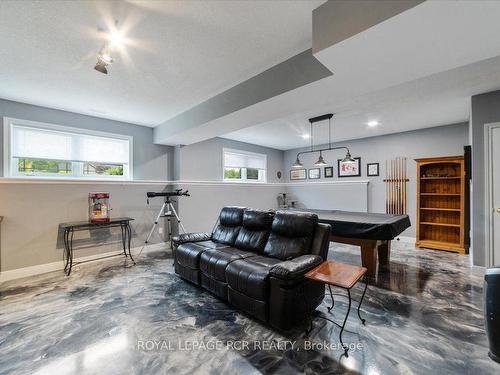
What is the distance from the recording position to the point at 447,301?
8.51 feet

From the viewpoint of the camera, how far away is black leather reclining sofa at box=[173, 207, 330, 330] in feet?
6.66

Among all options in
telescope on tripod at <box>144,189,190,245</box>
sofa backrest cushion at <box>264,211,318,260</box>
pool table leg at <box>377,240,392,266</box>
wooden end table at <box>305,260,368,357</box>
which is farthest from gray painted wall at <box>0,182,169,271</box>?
pool table leg at <box>377,240,392,266</box>

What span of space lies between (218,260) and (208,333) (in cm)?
73

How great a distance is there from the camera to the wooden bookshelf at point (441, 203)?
15.1ft

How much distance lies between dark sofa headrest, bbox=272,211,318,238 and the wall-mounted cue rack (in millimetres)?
3782

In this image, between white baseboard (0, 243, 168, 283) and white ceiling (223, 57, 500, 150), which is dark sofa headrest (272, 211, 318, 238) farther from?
white baseboard (0, 243, 168, 283)

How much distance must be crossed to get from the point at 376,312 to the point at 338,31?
259 centimetres

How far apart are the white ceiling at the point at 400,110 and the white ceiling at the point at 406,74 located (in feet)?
0.04

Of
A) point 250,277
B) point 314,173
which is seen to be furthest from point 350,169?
point 250,277

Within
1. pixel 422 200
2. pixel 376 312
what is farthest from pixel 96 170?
pixel 422 200

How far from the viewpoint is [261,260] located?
2.60 meters

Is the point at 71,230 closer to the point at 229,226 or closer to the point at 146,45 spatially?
the point at 229,226

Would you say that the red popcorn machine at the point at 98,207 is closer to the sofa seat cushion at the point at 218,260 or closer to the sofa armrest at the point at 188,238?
the sofa armrest at the point at 188,238

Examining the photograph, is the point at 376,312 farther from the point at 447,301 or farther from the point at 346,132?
the point at 346,132
